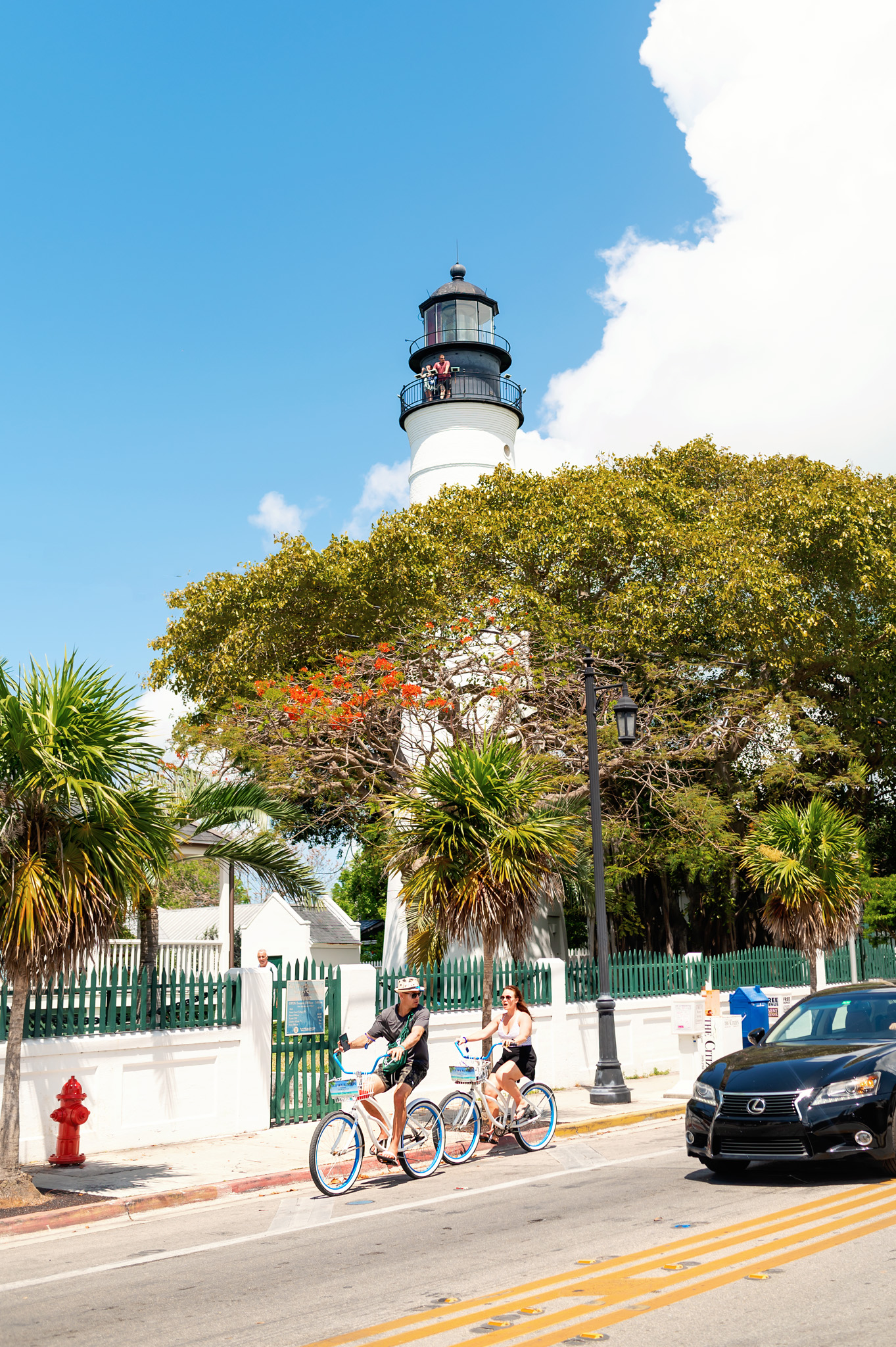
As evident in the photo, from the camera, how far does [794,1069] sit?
902 centimetres

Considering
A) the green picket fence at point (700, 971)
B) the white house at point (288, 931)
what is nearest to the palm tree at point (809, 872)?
the green picket fence at point (700, 971)

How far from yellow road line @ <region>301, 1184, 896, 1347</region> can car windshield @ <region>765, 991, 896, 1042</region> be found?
5.89ft

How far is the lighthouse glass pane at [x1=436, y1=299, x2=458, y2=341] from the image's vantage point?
38719 mm

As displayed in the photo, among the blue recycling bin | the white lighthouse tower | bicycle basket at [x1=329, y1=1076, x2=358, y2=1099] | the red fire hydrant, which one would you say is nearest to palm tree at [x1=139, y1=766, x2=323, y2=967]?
the red fire hydrant

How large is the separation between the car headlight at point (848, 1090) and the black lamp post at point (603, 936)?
6698mm

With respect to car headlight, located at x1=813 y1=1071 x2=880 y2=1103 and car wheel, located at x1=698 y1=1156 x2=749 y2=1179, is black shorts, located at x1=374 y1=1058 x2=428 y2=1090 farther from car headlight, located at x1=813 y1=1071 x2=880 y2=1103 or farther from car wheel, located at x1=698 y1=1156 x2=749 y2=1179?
Result: car headlight, located at x1=813 y1=1071 x2=880 y2=1103

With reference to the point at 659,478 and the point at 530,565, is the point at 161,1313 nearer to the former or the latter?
the point at 530,565

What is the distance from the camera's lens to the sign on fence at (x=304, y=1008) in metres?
13.5

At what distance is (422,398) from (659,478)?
40.3ft

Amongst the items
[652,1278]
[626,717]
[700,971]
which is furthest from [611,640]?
[652,1278]

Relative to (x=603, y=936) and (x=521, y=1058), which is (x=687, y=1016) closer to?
(x=603, y=936)

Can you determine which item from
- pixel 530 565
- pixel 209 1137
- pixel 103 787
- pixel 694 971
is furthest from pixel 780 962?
pixel 103 787

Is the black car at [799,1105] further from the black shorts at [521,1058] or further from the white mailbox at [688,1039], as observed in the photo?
the white mailbox at [688,1039]

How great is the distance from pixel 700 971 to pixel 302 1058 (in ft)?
32.3
